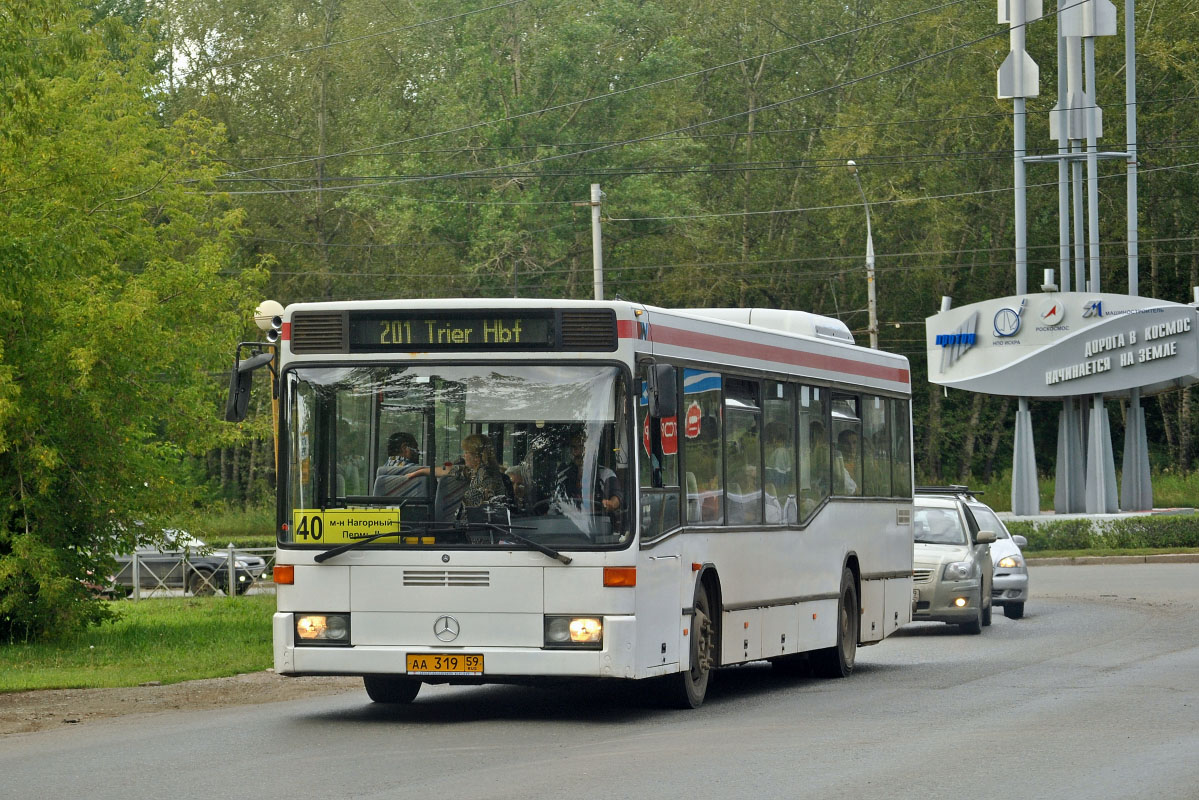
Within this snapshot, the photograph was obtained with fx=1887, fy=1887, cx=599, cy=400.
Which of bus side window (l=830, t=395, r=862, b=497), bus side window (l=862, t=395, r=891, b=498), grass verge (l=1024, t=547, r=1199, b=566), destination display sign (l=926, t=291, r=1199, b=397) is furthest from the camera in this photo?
destination display sign (l=926, t=291, r=1199, b=397)

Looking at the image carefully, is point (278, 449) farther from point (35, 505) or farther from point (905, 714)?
point (35, 505)

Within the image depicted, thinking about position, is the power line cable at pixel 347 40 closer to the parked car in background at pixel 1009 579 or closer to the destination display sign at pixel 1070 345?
the destination display sign at pixel 1070 345

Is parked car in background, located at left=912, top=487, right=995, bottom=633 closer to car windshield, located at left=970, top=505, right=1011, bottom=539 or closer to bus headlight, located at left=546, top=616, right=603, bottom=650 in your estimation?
car windshield, located at left=970, top=505, right=1011, bottom=539

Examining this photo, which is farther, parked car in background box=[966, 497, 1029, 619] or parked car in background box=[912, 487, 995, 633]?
parked car in background box=[966, 497, 1029, 619]

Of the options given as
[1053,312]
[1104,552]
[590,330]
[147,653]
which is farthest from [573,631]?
[1053,312]

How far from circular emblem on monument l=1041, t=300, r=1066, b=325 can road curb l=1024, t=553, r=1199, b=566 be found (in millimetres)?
8077

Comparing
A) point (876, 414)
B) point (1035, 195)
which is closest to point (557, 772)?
point (876, 414)

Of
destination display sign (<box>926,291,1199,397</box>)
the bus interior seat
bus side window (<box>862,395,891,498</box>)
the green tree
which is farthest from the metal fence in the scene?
the bus interior seat

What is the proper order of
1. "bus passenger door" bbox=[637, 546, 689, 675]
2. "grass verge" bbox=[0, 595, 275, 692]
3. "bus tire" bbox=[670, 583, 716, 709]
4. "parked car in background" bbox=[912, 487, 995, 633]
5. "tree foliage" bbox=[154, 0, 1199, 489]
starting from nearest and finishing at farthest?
"bus passenger door" bbox=[637, 546, 689, 675] < "bus tire" bbox=[670, 583, 716, 709] < "grass verge" bbox=[0, 595, 275, 692] < "parked car in background" bbox=[912, 487, 995, 633] < "tree foliage" bbox=[154, 0, 1199, 489]

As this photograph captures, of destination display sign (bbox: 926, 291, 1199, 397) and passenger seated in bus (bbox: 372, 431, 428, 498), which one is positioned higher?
destination display sign (bbox: 926, 291, 1199, 397)

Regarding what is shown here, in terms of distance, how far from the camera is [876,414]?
19.0m

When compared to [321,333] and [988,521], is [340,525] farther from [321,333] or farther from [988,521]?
[988,521]


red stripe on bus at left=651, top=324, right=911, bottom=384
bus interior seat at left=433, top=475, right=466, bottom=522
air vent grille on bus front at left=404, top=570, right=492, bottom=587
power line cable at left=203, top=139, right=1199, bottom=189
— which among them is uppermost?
power line cable at left=203, top=139, right=1199, bottom=189

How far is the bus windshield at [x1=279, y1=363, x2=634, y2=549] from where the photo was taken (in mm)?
12812
